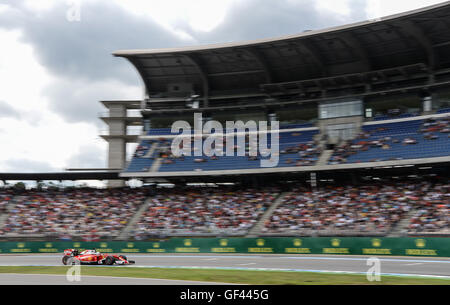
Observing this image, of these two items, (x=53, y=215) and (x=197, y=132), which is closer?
(x=53, y=215)

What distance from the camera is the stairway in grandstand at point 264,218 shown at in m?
31.4

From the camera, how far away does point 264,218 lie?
108 ft

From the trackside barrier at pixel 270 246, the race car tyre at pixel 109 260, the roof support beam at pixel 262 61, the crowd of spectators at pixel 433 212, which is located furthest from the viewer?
the roof support beam at pixel 262 61

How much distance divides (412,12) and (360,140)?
10.2 m

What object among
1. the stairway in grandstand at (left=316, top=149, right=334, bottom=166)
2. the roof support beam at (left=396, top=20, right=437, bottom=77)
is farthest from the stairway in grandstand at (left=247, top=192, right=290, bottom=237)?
the roof support beam at (left=396, top=20, right=437, bottom=77)

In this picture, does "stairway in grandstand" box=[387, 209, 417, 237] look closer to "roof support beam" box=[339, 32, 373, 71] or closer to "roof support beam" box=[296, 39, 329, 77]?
"roof support beam" box=[339, 32, 373, 71]

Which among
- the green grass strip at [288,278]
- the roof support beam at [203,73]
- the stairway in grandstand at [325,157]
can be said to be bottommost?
the green grass strip at [288,278]

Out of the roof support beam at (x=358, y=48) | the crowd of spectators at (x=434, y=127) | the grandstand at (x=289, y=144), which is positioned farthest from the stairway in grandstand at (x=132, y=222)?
the crowd of spectators at (x=434, y=127)

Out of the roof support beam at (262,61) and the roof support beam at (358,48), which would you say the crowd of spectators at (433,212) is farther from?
the roof support beam at (262,61)

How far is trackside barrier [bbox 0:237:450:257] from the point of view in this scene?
23047 millimetres

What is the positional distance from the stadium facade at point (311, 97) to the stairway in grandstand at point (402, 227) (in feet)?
15.1
